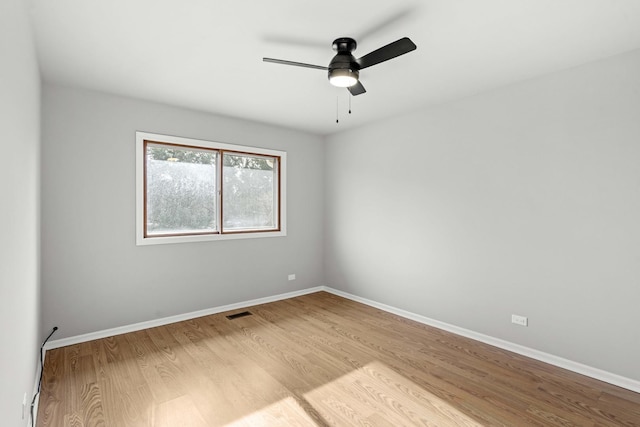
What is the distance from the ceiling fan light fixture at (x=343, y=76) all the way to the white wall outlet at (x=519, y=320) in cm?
268

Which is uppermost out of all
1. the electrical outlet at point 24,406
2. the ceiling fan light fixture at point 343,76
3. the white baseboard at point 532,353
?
the ceiling fan light fixture at point 343,76

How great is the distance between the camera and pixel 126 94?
11.3 feet

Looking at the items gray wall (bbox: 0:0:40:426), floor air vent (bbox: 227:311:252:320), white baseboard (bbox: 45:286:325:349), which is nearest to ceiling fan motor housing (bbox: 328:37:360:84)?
gray wall (bbox: 0:0:40:426)

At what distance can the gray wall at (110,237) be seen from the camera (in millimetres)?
3145

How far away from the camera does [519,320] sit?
3.08 metres

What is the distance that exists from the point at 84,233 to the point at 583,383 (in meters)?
4.73

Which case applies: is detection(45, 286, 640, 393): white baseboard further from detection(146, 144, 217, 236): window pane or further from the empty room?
detection(146, 144, 217, 236): window pane

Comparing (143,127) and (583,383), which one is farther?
(143,127)

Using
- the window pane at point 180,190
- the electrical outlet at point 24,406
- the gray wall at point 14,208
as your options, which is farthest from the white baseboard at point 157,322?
the electrical outlet at point 24,406

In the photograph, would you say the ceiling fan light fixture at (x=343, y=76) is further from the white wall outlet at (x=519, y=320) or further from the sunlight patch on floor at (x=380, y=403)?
the white wall outlet at (x=519, y=320)

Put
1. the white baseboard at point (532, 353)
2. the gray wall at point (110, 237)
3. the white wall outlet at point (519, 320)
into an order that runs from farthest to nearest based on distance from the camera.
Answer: the gray wall at point (110, 237)
the white wall outlet at point (519, 320)
the white baseboard at point (532, 353)

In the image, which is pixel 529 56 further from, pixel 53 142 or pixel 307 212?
pixel 53 142

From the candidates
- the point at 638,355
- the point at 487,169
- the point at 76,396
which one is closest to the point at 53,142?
the point at 76,396

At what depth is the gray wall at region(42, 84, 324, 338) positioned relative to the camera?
3.14m
